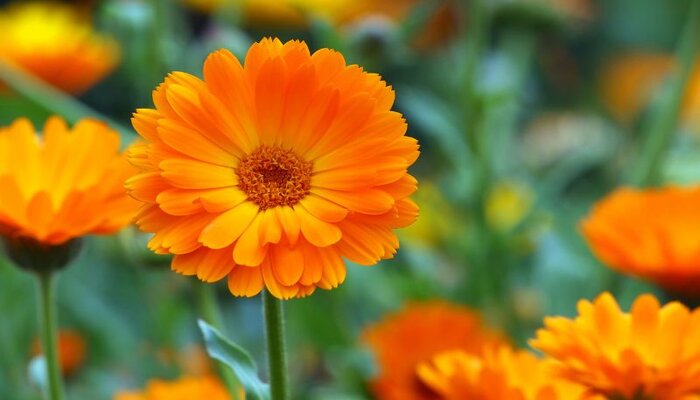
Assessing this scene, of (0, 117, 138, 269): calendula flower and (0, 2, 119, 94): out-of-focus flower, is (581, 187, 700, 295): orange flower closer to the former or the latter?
(0, 117, 138, 269): calendula flower

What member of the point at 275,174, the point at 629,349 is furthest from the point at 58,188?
the point at 629,349

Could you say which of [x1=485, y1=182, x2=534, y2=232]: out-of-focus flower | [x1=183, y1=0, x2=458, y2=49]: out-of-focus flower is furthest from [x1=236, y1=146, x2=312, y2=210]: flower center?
[x1=183, y1=0, x2=458, y2=49]: out-of-focus flower

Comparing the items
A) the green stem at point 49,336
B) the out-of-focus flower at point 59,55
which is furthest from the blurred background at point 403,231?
the green stem at point 49,336

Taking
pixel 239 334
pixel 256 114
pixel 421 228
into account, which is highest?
pixel 421 228

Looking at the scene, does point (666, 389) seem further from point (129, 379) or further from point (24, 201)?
point (129, 379)

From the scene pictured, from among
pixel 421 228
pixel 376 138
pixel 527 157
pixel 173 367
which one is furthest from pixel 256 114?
pixel 527 157

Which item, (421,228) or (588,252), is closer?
(588,252)

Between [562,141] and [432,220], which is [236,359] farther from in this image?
[562,141]
